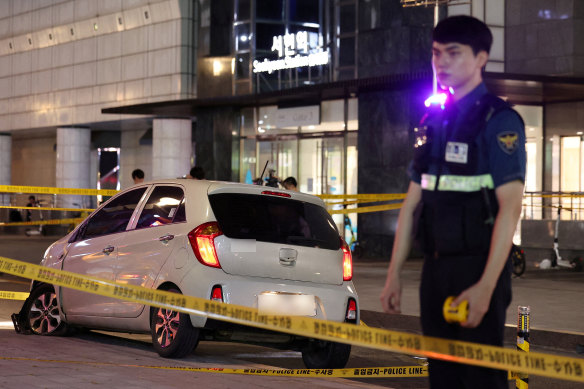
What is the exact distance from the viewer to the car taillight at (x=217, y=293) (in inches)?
339

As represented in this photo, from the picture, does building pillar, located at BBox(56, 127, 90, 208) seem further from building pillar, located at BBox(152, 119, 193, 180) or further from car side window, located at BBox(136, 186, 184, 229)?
car side window, located at BBox(136, 186, 184, 229)

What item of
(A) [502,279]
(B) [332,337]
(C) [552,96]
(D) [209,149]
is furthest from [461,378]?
(D) [209,149]

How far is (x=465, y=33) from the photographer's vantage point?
414 centimetres

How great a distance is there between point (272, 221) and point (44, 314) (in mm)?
2834

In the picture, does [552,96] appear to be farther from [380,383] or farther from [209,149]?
[380,383]

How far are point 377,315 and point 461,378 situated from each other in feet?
29.5

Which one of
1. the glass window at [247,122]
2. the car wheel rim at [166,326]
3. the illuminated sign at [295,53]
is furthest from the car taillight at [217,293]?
the glass window at [247,122]

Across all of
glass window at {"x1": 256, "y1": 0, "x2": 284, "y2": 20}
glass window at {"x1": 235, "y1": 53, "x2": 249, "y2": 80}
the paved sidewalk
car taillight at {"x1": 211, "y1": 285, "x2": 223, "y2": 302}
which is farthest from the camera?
glass window at {"x1": 235, "y1": 53, "x2": 249, "y2": 80}

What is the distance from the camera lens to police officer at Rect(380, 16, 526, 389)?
3957 mm

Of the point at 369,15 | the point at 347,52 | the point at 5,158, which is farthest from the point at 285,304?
the point at 5,158

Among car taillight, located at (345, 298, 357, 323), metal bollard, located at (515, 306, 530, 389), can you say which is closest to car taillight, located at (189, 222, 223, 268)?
car taillight, located at (345, 298, 357, 323)

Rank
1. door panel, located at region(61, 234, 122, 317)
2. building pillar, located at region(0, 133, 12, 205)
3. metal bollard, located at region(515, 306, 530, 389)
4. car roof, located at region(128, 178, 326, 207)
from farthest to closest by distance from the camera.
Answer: building pillar, located at region(0, 133, 12, 205)
door panel, located at region(61, 234, 122, 317)
car roof, located at region(128, 178, 326, 207)
metal bollard, located at region(515, 306, 530, 389)

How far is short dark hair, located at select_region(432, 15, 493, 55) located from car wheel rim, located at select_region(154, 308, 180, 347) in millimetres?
5245

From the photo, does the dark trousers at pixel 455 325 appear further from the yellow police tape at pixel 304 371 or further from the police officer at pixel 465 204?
Answer: the yellow police tape at pixel 304 371
